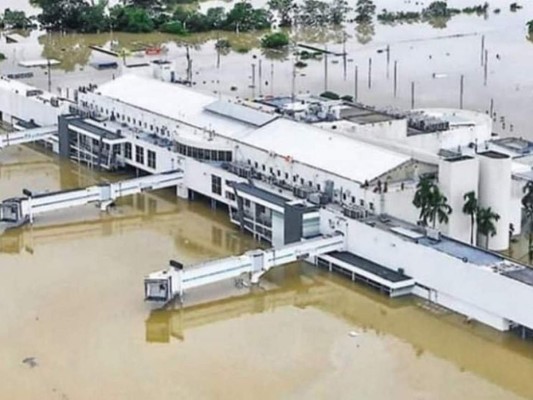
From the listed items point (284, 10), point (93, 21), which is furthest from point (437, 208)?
point (284, 10)

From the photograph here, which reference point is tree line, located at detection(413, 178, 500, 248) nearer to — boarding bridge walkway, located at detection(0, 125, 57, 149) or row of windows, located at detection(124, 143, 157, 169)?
row of windows, located at detection(124, 143, 157, 169)

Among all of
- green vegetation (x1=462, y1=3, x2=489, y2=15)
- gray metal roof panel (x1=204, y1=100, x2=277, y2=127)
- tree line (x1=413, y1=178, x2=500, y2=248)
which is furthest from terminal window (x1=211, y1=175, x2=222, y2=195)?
green vegetation (x1=462, y1=3, x2=489, y2=15)

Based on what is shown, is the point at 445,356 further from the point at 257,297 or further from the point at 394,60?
the point at 394,60

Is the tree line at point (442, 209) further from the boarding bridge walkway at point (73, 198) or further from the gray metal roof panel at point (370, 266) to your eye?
the boarding bridge walkway at point (73, 198)

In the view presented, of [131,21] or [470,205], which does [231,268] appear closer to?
[470,205]

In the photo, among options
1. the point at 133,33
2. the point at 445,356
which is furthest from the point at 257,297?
the point at 133,33

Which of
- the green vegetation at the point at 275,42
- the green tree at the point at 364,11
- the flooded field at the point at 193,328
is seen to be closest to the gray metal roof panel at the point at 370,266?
the flooded field at the point at 193,328

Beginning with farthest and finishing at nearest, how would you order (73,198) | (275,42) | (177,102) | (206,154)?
(275,42) < (177,102) < (206,154) < (73,198)
